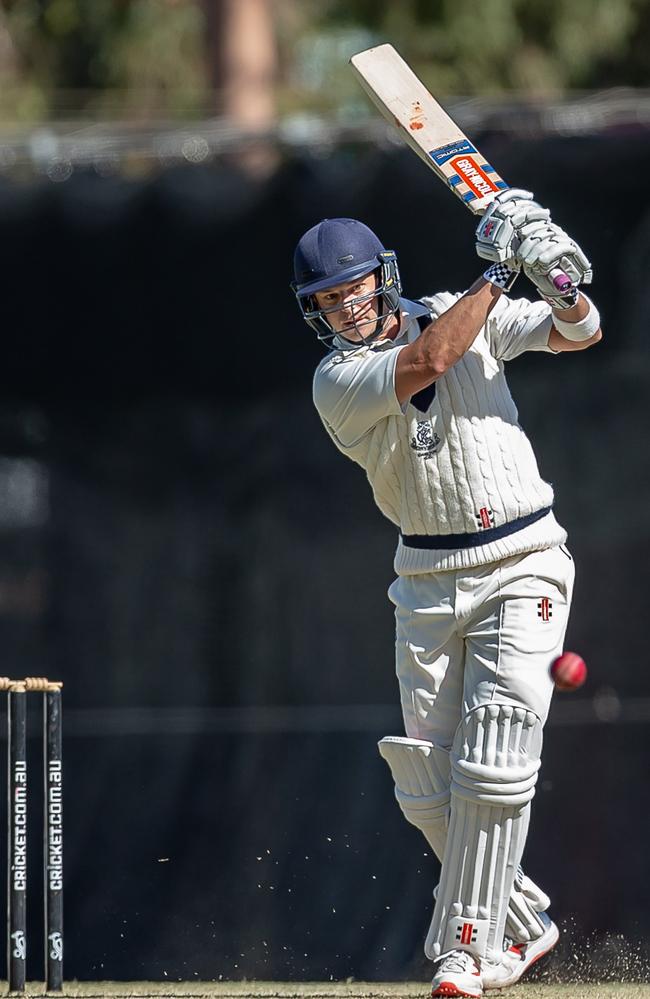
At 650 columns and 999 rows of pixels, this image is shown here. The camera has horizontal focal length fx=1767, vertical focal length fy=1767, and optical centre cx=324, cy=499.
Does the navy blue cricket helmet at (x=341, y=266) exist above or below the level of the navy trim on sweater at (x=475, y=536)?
above

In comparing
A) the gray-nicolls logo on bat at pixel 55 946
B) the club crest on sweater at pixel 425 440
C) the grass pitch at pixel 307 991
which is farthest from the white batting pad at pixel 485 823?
the gray-nicolls logo on bat at pixel 55 946

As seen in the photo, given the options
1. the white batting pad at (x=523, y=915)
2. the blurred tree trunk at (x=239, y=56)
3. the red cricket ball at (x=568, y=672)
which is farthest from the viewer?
the blurred tree trunk at (x=239, y=56)

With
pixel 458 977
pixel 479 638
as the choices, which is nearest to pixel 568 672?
pixel 479 638

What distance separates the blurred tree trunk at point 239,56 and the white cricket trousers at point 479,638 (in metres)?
8.67

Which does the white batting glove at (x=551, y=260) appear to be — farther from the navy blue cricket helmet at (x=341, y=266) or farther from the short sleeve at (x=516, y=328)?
the navy blue cricket helmet at (x=341, y=266)

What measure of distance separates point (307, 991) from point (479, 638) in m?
1.02

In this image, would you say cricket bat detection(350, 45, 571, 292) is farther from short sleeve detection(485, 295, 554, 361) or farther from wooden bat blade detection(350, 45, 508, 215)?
short sleeve detection(485, 295, 554, 361)

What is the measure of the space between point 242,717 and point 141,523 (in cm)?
85

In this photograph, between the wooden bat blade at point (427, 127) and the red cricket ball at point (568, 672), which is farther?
the wooden bat blade at point (427, 127)

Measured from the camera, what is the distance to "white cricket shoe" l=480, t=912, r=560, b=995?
3721 millimetres

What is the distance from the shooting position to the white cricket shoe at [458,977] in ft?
11.7

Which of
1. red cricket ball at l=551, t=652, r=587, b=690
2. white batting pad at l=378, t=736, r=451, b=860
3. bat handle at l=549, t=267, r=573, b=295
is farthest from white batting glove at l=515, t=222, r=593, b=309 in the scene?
white batting pad at l=378, t=736, r=451, b=860

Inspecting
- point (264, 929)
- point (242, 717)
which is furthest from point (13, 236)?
point (264, 929)

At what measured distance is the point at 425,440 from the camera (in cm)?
375
